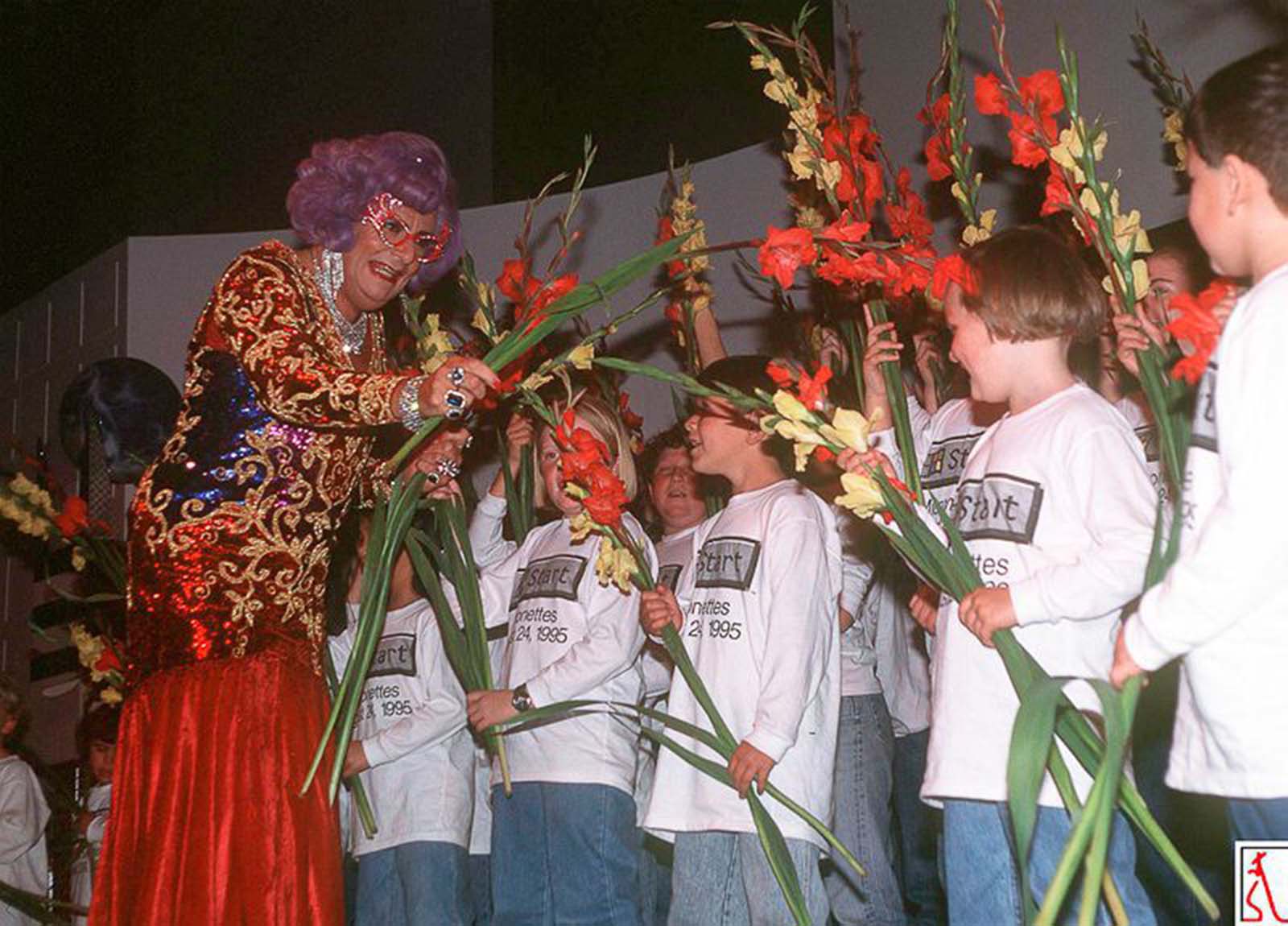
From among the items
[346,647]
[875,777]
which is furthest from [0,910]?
[875,777]

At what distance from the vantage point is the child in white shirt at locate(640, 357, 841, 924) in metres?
3.02

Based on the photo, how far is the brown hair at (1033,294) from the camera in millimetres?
2666

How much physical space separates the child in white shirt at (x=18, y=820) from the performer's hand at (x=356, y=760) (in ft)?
5.18

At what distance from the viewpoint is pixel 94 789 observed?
4.89 meters

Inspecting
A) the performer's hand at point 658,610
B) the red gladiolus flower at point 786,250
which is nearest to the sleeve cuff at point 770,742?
the performer's hand at point 658,610

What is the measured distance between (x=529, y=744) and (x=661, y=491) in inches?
38.2

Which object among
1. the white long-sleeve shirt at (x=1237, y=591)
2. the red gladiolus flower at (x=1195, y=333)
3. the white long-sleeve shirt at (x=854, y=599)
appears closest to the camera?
the white long-sleeve shirt at (x=1237, y=591)

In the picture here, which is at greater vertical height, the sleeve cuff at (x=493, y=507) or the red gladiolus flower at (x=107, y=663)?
the sleeve cuff at (x=493, y=507)

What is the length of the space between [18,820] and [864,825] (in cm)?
258

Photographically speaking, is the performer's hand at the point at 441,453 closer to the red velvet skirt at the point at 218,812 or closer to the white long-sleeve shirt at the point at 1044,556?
the red velvet skirt at the point at 218,812

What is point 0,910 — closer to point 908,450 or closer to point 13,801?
point 13,801

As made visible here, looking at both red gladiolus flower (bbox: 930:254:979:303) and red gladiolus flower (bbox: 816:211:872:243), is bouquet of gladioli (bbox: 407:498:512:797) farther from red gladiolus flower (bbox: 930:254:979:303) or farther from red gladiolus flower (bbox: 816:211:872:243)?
red gladiolus flower (bbox: 930:254:979:303)

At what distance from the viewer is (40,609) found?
555cm

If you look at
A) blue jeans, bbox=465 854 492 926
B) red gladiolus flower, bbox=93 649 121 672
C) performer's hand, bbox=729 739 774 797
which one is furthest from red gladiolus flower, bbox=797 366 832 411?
red gladiolus flower, bbox=93 649 121 672
